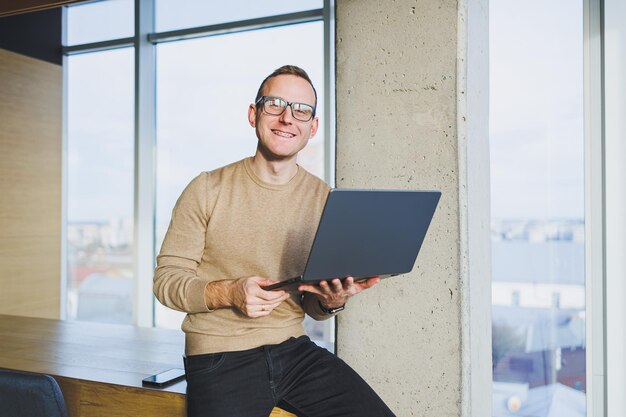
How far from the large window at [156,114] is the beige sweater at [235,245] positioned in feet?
7.75

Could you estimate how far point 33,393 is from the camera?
1665 millimetres

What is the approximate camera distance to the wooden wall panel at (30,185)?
15.5 feet

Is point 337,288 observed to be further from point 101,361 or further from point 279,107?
point 101,361

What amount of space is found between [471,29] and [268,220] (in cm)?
95

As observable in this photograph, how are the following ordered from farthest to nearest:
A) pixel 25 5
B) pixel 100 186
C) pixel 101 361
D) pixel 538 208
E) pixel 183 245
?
pixel 100 186
pixel 538 208
pixel 25 5
pixel 101 361
pixel 183 245

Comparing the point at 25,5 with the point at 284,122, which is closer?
the point at 284,122

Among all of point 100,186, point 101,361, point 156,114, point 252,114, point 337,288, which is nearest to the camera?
point 337,288

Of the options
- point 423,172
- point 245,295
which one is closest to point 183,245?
point 245,295

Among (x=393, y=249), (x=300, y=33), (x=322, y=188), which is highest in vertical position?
(x=300, y=33)

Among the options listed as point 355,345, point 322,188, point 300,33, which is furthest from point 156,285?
point 300,33

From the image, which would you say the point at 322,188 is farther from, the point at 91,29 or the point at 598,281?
the point at 91,29

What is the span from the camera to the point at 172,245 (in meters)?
1.73

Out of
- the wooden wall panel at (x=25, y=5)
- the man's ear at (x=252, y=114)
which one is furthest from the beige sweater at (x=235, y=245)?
the wooden wall panel at (x=25, y=5)

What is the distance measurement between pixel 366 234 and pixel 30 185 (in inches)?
170
